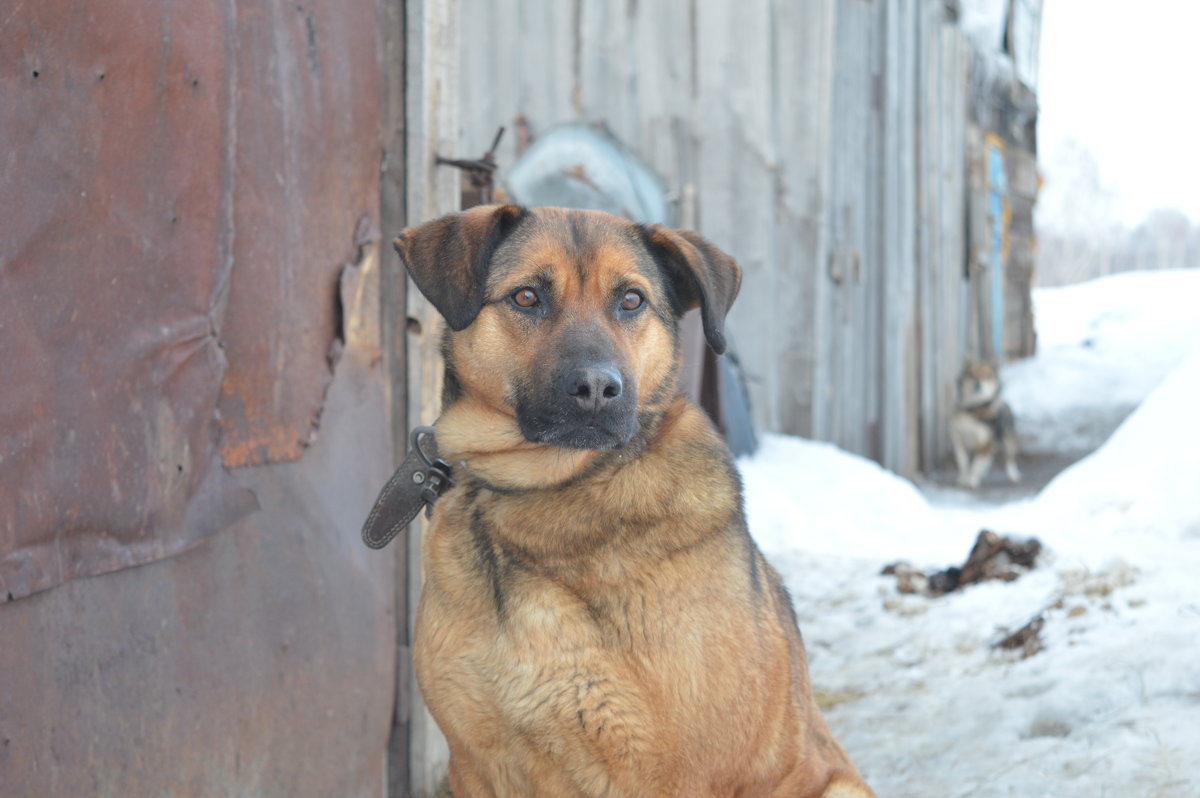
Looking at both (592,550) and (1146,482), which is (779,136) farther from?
(592,550)

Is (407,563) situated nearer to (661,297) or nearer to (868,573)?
(661,297)

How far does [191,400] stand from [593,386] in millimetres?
876

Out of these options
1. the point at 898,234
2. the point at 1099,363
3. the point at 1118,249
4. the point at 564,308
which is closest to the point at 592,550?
the point at 564,308

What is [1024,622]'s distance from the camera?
4160 mm

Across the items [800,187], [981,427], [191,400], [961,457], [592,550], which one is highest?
[800,187]

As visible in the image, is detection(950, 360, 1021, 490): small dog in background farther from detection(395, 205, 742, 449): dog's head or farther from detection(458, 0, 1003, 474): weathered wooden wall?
detection(395, 205, 742, 449): dog's head

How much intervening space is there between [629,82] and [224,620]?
5936 millimetres

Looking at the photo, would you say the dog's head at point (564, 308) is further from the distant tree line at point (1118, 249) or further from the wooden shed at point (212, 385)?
the distant tree line at point (1118, 249)

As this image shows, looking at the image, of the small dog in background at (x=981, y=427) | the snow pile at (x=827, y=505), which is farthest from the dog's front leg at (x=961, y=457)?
the snow pile at (x=827, y=505)

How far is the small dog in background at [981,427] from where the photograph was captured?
11.7 metres

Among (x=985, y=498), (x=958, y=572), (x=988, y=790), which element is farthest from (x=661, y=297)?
(x=985, y=498)

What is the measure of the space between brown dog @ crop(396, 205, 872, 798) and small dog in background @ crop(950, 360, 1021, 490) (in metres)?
9.71

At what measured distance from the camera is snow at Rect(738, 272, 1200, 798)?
313 centimetres

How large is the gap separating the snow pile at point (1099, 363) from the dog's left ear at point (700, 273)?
10688 millimetres
